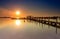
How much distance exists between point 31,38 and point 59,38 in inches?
37.0

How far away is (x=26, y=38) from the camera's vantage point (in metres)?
4.57

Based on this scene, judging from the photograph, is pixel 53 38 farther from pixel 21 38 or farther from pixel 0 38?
pixel 0 38

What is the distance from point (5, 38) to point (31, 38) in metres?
0.90

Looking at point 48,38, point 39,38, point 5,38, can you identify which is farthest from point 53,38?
point 5,38

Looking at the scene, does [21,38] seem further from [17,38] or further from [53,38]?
[53,38]

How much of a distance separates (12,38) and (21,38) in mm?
310

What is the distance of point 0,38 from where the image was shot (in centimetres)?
459

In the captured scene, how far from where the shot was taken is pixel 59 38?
4.45 meters

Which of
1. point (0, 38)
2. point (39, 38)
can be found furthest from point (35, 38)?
point (0, 38)

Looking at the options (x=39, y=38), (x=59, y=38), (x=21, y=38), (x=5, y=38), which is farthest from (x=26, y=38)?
(x=59, y=38)

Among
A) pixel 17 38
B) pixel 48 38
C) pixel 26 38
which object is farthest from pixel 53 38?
pixel 17 38

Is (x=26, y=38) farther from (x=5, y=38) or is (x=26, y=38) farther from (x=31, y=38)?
(x=5, y=38)

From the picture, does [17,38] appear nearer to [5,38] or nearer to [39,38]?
[5,38]

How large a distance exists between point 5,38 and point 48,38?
148 cm
